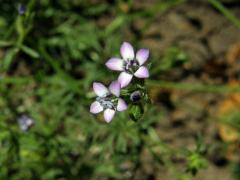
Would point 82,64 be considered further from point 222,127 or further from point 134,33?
point 222,127

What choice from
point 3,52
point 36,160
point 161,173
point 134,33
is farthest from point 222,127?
point 3,52

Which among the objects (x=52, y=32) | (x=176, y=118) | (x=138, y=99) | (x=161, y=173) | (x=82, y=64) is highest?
(x=52, y=32)

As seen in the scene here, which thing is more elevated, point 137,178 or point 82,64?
point 82,64

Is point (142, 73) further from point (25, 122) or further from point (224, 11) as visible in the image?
point (25, 122)

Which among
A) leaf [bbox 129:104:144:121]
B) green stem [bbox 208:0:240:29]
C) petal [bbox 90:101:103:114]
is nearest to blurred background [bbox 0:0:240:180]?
green stem [bbox 208:0:240:29]

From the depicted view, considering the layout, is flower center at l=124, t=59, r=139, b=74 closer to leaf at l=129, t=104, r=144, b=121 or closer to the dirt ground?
leaf at l=129, t=104, r=144, b=121

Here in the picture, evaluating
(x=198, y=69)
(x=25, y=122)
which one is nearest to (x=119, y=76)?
(x=25, y=122)
